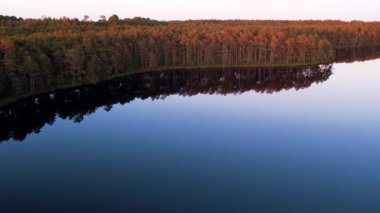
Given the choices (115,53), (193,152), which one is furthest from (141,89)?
(193,152)

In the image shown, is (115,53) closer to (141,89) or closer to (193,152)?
(141,89)

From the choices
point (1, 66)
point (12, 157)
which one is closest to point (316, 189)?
point (12, 157)

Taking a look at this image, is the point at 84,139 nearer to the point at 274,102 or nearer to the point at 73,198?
the point at 73,198

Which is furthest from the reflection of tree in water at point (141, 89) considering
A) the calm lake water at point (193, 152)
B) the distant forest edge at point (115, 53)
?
the distant forest edge at point (115, 53)

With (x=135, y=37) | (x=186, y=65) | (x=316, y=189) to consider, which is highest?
(x=135, y=37)

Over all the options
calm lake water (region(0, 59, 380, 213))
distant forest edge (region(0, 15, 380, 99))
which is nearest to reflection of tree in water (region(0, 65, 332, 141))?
calm lake water (region(0, 59, 380, 213))

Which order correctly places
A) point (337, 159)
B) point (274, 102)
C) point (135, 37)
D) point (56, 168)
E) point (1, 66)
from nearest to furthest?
point (56, 168) → point (337, 159) → point (1, 66) → point (274, 102) → point (135, 37)

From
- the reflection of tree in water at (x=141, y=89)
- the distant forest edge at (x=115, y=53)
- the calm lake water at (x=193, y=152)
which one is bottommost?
the calm lake water at (x=193, y=152)

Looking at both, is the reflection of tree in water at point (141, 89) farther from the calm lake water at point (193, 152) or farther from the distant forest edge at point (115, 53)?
the distant forest edge at point (115, 53)
